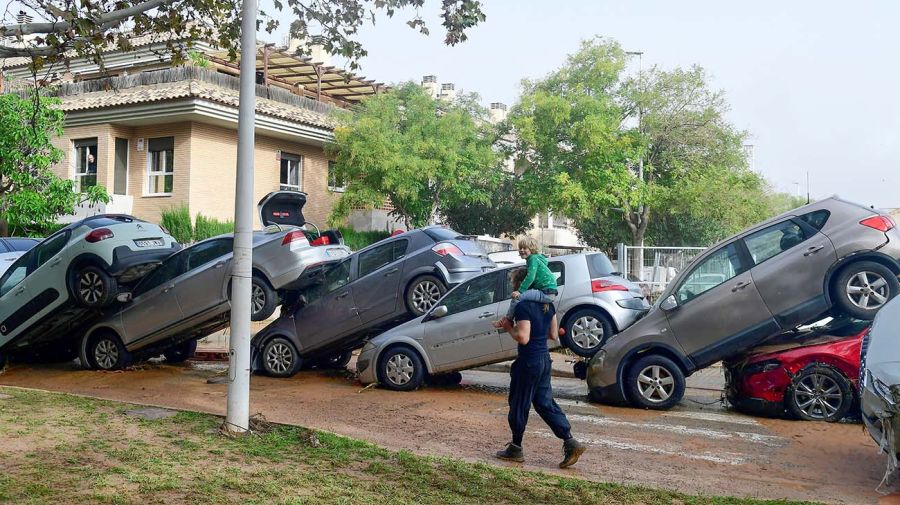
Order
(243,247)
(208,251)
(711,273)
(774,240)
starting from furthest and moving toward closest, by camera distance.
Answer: (208,251)
(711,273)
(774,240)
(243,247)

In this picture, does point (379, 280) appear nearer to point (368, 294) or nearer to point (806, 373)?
point (368, 294)

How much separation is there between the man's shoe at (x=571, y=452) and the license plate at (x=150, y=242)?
29.0ft

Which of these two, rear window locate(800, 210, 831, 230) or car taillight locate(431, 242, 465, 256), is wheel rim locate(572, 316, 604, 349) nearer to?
car taillight locate(431, 242, 465, 256)

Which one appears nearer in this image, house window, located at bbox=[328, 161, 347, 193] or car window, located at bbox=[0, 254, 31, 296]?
car window, located at bbox=[0, 254, 31, 296]

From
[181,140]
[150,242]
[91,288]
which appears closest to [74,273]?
[91,288]

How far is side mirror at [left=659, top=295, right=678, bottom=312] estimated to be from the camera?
34.4 feet

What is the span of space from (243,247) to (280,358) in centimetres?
532

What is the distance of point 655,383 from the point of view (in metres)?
10.5

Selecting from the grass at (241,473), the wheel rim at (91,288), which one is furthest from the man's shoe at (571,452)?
the wheel rim at (91,288)

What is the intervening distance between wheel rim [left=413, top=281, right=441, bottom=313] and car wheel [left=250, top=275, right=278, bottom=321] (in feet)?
7.49

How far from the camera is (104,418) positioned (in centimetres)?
870

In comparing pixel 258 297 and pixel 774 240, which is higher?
pixel 774 240

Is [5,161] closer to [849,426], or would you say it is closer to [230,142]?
[230,142]

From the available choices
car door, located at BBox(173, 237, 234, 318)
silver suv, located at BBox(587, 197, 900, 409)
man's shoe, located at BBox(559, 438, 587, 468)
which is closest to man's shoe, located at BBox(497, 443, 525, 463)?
man's shoe, located at BBox(559, 438, 587, 468)
